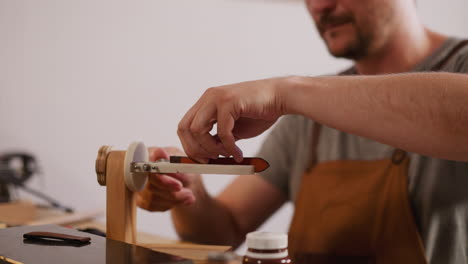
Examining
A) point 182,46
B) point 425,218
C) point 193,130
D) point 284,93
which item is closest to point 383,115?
point 284,93

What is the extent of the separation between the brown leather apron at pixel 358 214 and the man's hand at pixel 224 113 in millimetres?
374

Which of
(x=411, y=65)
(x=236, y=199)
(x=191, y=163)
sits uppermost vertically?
(x=411, y=65)

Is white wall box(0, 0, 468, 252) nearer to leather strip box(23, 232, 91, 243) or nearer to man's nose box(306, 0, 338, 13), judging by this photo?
man's nose box(306, 0, 338, 13)

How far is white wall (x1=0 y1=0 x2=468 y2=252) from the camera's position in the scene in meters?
1.88

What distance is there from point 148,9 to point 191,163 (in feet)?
4.73

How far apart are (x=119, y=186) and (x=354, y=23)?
74 centimetres

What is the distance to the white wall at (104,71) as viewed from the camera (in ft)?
6.18

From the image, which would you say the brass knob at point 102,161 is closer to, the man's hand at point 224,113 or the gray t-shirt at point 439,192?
the man's hand at point 224,113

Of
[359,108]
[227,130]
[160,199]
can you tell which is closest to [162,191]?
[160,199]

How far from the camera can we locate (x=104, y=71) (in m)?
1.95

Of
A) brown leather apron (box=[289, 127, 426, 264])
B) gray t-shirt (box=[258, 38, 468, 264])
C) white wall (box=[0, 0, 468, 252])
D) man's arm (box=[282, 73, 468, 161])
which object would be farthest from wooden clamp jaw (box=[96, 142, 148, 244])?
white wall (box=[0, 0, 468, 252])

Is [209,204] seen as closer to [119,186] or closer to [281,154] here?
[281,154]

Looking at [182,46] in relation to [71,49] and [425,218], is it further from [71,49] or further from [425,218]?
[425,218]

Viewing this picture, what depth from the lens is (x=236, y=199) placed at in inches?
54.4
